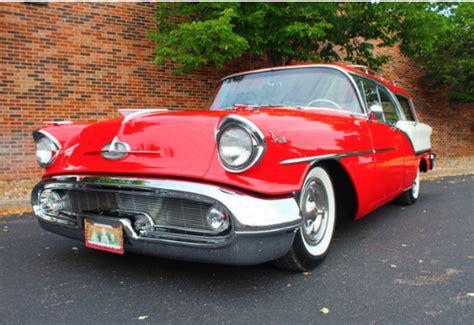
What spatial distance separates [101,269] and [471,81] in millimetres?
14263

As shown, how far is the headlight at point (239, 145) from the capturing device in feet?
6.54

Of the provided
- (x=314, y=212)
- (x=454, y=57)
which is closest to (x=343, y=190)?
(x=314, y=212)

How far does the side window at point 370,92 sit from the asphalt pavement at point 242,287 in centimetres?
131

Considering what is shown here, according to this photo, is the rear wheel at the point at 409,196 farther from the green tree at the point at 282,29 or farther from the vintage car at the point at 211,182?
the green tree at the point at 282,29

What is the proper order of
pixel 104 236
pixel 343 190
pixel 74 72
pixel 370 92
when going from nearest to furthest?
pixel 104 236 → pixel 343 190 → pixel 370 92 → pixel 74 72

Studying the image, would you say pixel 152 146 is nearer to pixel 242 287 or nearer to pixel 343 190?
pixel 242 287

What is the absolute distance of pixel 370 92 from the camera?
3.76 metres

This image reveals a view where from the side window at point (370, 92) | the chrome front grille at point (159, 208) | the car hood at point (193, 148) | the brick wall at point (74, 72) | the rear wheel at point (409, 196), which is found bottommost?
the rear wheel at point (409, 196)

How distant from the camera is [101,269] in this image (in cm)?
258

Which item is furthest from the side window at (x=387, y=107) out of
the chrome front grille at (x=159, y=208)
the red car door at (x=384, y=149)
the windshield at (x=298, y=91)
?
the chrome front grille at (x=159, y=208)

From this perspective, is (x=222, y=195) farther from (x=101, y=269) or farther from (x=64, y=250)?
(x=64, y=250)

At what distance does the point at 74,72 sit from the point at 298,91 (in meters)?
5.51

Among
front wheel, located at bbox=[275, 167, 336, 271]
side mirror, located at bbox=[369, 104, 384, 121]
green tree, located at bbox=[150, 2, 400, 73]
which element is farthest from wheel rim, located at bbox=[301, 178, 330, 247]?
green tree, located at bbox=[150, 2, 400, 73]

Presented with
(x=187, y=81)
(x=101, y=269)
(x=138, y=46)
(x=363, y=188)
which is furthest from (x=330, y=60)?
(x=101, y=269)
